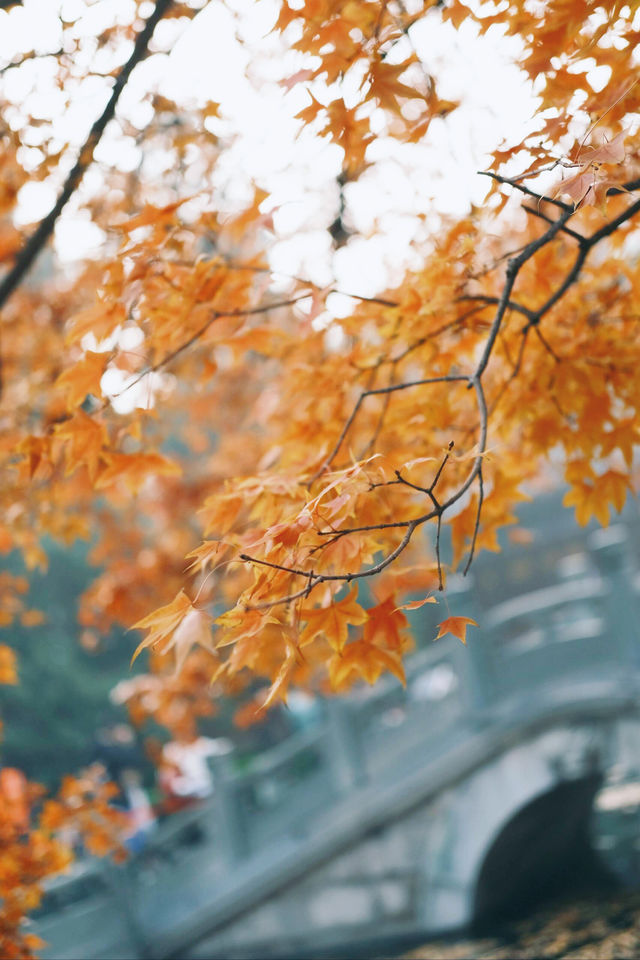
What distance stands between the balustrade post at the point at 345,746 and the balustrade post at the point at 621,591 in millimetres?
2189

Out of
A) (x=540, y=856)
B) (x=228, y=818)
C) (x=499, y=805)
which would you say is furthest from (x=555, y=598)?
(x=228, y=818)

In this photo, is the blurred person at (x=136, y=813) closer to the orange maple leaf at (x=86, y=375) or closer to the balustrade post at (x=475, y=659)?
the balustrade post at (x=475, y=659)

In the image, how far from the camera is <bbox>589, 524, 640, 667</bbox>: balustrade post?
591 cm

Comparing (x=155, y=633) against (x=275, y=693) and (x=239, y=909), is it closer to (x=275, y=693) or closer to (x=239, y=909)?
(x=275, y=693)

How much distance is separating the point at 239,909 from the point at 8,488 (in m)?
4.22

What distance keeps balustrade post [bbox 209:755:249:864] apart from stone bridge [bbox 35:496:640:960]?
0.04 feet

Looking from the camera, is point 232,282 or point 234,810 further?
point 234,810

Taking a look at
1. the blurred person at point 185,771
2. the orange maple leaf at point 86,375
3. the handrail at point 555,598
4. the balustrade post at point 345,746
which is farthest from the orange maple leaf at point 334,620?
the blurred person at point 185,771

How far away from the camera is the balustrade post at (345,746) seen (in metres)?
6.66

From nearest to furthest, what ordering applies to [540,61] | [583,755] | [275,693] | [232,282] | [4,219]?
[275,693] < [540,61] < [232,282] < [4,219] < [583,755]

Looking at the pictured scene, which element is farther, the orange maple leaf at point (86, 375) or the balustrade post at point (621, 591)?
the balustrade post at point (621, 591)

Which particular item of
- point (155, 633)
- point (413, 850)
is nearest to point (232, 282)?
point (155, 633)

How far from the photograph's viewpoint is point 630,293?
98.3 inches

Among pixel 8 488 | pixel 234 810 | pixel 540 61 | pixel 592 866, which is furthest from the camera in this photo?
pixel 592 866
